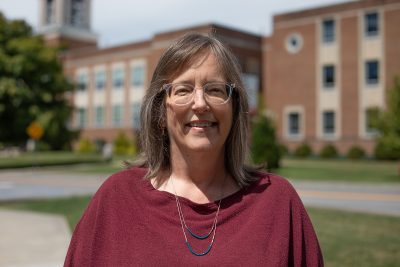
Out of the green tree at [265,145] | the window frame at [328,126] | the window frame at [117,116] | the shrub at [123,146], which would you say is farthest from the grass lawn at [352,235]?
the window frame at [117,116]

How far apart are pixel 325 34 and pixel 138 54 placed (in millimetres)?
18733

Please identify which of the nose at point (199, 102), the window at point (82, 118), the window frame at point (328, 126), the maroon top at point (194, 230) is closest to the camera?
the maroon top at point (194, 230)

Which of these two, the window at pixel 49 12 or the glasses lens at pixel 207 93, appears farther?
the window at pixel 49 12

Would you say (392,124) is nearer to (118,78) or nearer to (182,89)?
(182,89)

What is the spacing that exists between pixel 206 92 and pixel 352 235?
21.8 ft

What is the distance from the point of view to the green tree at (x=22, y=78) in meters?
15.0

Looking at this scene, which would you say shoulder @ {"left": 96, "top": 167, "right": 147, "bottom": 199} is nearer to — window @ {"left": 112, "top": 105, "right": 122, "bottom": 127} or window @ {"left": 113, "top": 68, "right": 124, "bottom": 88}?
window @ {"left": 112, "top": 105, "right": 122, "bottom": 127}

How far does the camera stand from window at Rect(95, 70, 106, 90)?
51.2 m

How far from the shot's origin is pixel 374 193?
14.7m

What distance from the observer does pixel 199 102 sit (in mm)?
2066

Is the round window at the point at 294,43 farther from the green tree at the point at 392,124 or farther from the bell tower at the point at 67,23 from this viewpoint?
the bell tower at the point at 67,23

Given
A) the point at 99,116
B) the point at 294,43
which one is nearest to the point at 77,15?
the point at 99,116

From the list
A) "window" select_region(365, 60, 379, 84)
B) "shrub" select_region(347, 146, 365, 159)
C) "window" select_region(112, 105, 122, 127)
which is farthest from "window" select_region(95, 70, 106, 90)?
"shrub" select_region(347, 146, 365, 159)

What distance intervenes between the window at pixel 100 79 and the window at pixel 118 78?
1591mm
